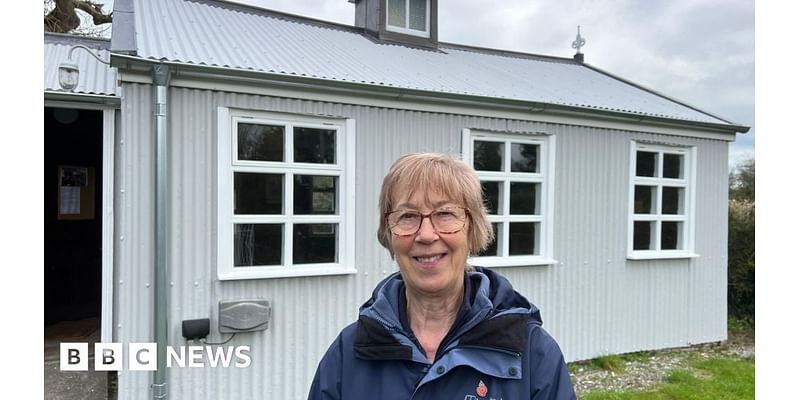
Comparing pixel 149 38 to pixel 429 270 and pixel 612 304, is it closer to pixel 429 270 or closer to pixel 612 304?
pixel 429 270

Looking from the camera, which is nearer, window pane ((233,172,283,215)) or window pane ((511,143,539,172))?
window pane ((233,172,283,215))

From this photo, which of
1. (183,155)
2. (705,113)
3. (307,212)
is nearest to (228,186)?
(183,155)

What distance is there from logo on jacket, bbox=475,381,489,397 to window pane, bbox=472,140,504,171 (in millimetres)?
3941

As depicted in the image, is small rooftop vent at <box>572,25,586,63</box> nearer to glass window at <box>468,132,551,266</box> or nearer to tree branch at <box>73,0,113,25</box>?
glass window at <box>468,132,551,266</box>

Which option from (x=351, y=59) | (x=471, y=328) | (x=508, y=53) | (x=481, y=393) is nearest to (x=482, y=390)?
(x=481, y=393)

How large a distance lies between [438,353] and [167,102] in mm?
3329

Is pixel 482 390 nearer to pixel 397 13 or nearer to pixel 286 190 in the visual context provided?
pixel 286 190

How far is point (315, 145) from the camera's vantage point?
4578 millimetres

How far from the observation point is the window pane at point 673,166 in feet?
20.9

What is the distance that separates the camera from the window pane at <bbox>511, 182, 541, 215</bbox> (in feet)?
18.2

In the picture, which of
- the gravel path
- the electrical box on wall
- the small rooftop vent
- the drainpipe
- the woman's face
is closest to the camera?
the woman's face

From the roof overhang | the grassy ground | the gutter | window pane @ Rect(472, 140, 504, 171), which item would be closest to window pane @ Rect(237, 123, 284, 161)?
the gutter

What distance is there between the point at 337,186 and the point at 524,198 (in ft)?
7.28

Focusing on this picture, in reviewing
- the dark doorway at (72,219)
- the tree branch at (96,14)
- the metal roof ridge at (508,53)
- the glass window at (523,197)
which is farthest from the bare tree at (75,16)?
the glass window at (523,197)
